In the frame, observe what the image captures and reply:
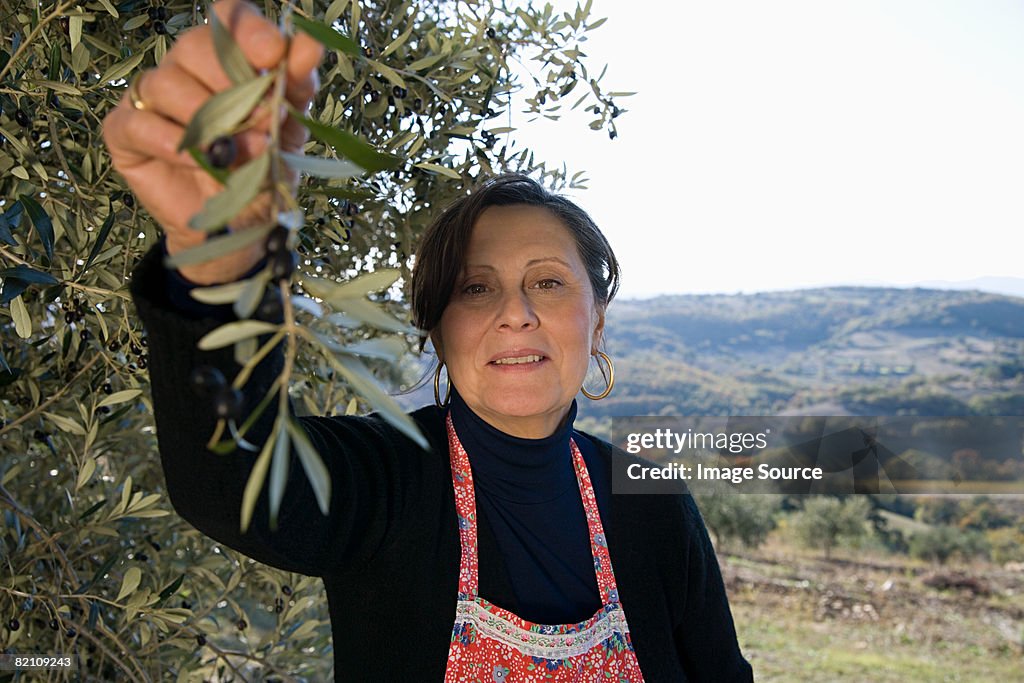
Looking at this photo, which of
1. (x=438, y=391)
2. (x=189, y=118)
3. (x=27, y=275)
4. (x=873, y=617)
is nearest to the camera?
(x=189, y=118)

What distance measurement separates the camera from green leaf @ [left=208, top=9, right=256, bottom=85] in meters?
0.46

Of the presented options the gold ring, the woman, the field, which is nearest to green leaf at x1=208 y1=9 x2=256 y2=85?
the gold ring

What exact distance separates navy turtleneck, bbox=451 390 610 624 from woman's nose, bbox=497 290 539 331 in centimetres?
16

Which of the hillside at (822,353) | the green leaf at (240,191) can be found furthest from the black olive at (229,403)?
the hillside at (822,353)

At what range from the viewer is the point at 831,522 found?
681 centimetres

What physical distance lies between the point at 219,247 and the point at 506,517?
3.13 feet

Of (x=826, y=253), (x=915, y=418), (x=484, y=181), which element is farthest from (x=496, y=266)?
(x=826, y=253)

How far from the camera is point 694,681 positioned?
1.51 metres

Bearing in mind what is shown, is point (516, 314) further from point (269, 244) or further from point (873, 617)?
point (873, 617)

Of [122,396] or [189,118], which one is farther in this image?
[122,396]

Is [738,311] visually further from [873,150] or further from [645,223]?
[873,150]

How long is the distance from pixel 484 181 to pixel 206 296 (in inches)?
44.0
